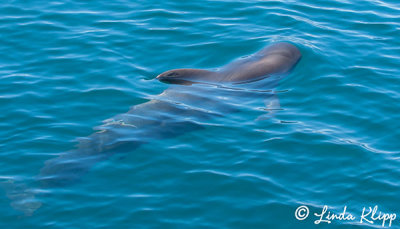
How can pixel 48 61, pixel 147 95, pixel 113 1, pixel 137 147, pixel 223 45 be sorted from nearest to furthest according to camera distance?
pixel 137 147, pixel 147 95, pixel 48 61, pixel 223 45, pixel 113 1

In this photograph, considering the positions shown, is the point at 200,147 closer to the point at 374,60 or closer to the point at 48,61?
the point at 48,61

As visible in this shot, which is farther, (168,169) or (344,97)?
(344,97)

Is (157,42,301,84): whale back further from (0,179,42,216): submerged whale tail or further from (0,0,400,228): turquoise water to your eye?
(0,179,42,216): submerged whale tail

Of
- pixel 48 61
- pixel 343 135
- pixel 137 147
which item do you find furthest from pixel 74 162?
pixel 343 135

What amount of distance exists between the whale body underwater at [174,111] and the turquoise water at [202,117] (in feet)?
0.23

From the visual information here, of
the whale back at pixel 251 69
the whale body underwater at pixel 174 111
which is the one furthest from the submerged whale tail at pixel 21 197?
the whale back at pixel 251 69

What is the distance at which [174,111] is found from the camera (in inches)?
508

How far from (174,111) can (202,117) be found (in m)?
0.65

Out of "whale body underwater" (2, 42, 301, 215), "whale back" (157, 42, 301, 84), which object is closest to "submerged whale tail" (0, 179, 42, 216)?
"whale body underwater" (2, 42, 301, 215)

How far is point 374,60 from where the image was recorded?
15.4m

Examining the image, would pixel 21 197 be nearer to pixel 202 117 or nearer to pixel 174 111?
pixel 174 111

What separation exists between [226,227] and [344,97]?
561 cm

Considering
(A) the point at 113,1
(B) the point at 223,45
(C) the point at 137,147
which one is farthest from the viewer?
(A) the point at 113,1

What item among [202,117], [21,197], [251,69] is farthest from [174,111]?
[21,197]
